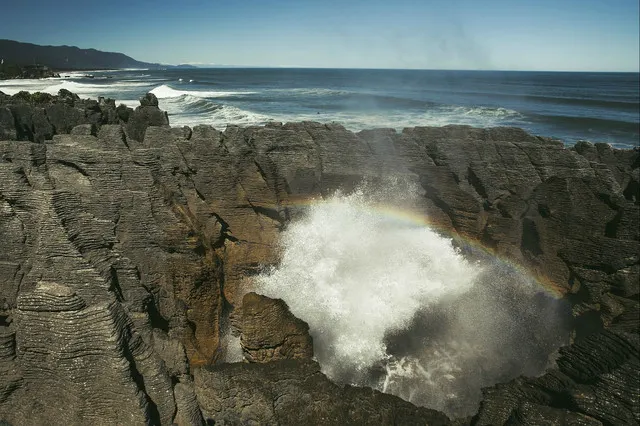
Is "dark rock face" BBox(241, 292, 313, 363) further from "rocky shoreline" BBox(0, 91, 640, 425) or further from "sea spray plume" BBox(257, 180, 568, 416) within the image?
"sea spray plume" BBox(257, 180, 568, 416)

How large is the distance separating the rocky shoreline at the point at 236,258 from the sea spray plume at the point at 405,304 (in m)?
0.52

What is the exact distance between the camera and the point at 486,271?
10.2 meters

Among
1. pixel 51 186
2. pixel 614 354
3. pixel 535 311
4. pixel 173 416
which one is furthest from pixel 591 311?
pixel 51 186

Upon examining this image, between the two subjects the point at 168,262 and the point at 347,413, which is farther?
the point at 168,262

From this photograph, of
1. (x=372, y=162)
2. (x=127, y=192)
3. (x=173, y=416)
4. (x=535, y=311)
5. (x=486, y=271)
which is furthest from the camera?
(x=372, y=162)

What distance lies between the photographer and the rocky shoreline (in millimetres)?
5121

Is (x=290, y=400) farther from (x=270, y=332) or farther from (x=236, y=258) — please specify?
(x=236, y=258)

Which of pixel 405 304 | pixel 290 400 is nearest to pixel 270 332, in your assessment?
pixel 290 400

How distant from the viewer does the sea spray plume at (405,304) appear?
842cm

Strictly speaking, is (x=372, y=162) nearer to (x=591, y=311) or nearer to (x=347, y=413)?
(x=591, y=311)

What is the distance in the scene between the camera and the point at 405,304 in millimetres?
9992

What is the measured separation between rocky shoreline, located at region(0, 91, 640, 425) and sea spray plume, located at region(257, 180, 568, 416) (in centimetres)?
52

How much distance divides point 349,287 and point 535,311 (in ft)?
13.8

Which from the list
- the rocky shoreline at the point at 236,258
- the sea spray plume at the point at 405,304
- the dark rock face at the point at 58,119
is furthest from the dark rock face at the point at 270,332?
the dark rock face at the point at 58,119
